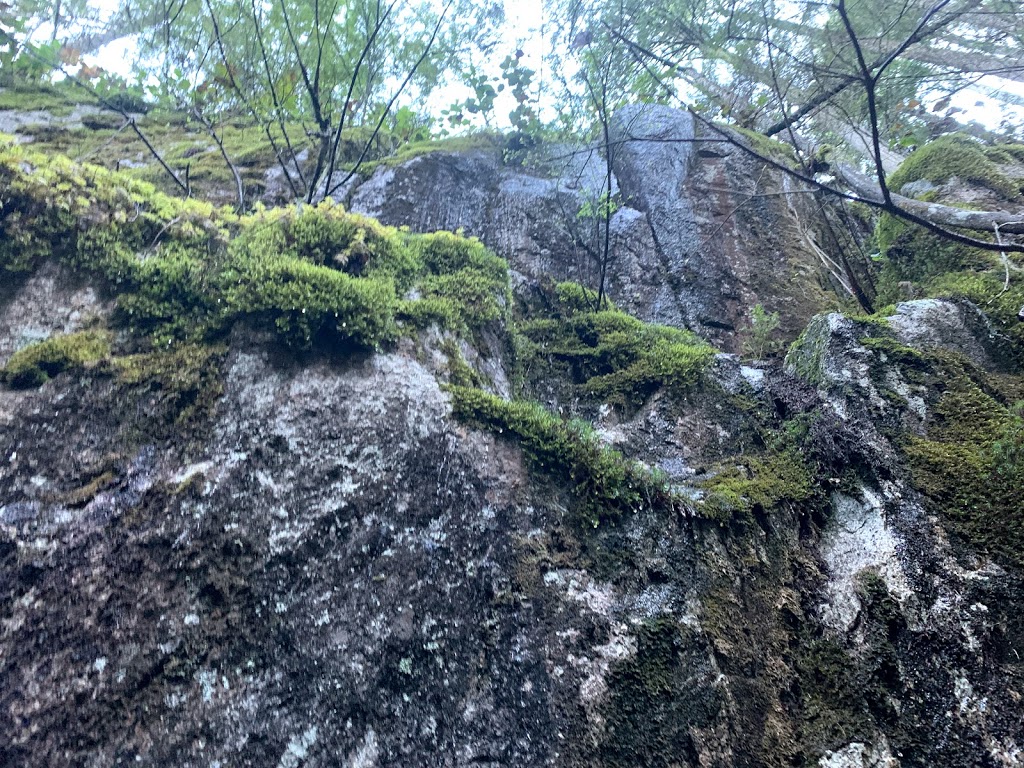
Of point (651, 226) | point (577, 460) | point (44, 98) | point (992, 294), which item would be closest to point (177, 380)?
point (577, 460)

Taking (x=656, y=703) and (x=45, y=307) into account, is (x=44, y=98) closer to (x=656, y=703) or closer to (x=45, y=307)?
(x=45, y=307)

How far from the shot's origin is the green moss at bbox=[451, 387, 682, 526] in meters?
3.52

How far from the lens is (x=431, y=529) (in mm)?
3191

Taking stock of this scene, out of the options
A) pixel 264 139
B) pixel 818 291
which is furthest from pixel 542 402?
pixel 264 139

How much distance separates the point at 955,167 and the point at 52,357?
926cm

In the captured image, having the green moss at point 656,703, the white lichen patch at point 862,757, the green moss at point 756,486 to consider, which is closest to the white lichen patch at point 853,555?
the green moss at point 756,486

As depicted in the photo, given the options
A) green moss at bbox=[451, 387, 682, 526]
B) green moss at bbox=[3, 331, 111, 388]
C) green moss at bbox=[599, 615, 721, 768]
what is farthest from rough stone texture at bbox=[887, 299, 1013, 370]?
green moss at bbox=[3, 331, 111, 388]

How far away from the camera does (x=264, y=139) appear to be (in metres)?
8.90

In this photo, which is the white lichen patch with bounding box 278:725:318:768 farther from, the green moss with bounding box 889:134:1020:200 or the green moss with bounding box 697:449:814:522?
the green moss with bounding box 889:134:1020:200

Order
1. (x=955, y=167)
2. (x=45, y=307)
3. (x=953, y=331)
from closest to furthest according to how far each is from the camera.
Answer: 1. (x=45, y=307)
2. (x=953, y=331)
3. (x=955, y=167)

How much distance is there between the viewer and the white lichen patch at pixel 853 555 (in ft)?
10.6

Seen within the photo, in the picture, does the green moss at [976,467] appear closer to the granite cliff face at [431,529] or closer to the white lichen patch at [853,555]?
the granite cliff face at [431,529]

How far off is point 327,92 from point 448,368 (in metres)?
4.70

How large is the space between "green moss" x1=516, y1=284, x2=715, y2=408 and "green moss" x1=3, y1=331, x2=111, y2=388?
3383 millimetres
